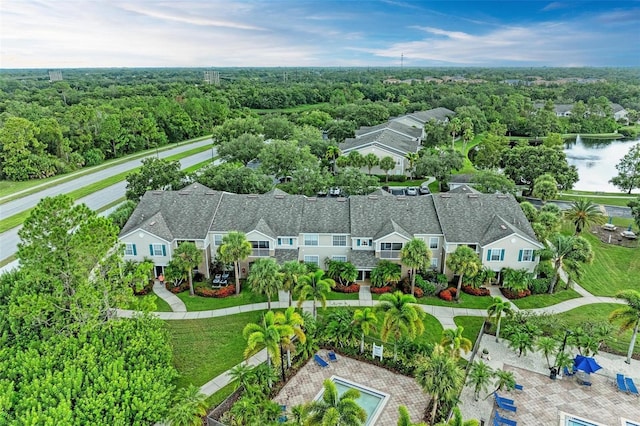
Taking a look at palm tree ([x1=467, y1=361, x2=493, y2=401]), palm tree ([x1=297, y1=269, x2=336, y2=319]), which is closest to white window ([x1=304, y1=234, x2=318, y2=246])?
palm tree ([x1=297, y1=269, x2=336, y2=319])

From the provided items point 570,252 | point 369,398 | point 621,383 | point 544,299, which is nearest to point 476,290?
point 544,299

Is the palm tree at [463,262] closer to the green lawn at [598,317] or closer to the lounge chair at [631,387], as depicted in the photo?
the green lawn at [598,317]

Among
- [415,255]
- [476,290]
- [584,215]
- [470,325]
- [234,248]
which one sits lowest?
[470,325]

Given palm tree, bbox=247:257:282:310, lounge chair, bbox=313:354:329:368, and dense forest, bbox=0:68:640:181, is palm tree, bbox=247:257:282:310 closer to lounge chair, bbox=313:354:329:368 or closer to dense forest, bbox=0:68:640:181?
lounge chair, bbox=313:354:329:368

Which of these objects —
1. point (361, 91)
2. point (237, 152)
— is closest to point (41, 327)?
point (237, 152)

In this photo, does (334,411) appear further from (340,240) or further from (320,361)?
(340,240)

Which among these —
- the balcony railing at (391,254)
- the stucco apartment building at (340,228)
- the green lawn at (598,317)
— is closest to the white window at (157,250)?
the stucco apartment building at (340,228)
